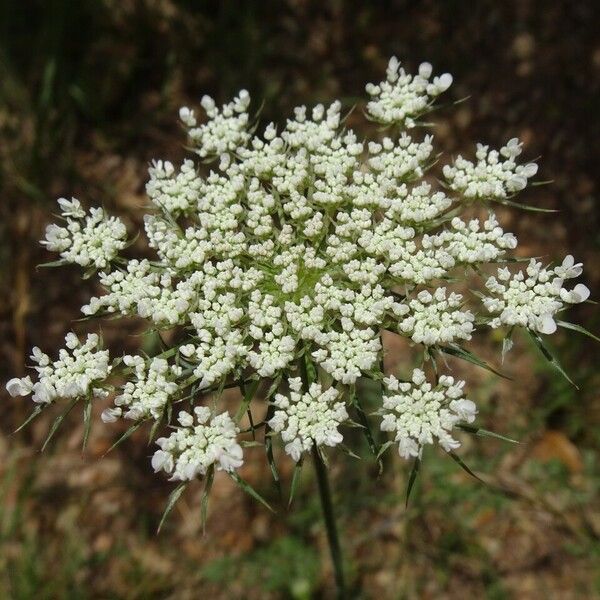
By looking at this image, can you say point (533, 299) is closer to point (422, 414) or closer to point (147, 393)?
point (422, 414)

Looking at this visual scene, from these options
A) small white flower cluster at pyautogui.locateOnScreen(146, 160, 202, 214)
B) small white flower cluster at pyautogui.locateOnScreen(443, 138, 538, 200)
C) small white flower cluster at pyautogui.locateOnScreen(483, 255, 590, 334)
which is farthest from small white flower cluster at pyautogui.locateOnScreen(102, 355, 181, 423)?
small white flower cluster at pyautogui.locateOnScreen(443, 138, 538, 200)

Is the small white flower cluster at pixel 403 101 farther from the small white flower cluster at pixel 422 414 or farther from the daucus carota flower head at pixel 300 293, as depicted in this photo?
the small white flower cluster at pixel 422 414

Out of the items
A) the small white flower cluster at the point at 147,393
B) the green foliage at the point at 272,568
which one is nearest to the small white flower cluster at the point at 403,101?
the small white flower cluster at the point at 147,393

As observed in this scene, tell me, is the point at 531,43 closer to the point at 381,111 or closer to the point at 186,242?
the point at 381,111

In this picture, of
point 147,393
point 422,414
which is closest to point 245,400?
point 147,393

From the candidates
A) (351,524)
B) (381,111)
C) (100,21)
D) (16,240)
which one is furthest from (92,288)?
(381,111)

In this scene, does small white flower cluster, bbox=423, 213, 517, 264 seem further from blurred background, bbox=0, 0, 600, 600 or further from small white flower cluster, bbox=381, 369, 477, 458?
blurred background, bbox=0, 0, 600, 600
